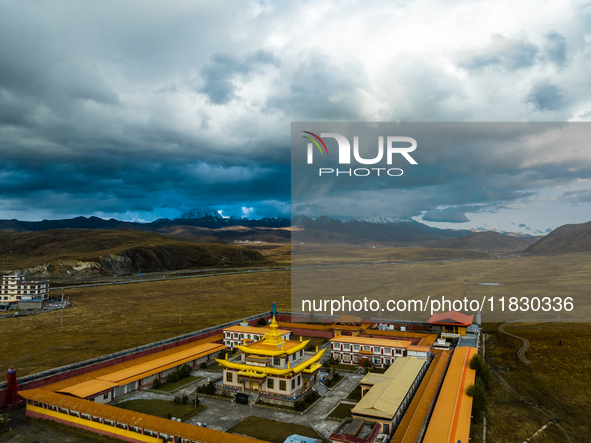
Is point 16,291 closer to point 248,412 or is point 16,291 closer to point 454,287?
point 248,412

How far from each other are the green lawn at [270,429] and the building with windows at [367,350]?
17984mm

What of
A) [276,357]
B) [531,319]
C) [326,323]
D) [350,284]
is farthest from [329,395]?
[350,284]

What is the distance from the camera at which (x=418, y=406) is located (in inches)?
1224

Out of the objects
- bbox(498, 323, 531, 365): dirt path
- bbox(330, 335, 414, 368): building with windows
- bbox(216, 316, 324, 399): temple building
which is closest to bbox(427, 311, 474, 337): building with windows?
bbox(498, 323, 531, 365): dirt path

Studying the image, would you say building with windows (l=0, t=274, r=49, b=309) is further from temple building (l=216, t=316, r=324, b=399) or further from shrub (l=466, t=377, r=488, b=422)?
shrub (l=466, t=377, r=488, b=422)

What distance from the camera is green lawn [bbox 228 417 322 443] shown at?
3050cm

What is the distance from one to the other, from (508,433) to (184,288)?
10099cm

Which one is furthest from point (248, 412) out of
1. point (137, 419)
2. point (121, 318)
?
point (121, 318)

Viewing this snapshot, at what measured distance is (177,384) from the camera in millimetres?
41750

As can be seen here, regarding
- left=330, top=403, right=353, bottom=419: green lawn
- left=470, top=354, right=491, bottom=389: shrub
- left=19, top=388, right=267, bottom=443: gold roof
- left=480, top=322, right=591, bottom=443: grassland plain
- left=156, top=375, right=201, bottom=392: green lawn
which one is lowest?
left=330, top=403, right=353, bottom=419: green lawn

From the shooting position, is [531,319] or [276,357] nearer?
[276,357]

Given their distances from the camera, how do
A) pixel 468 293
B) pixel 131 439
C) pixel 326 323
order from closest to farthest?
pixel 131 439 → pixel 326 323 → pixel 468 293

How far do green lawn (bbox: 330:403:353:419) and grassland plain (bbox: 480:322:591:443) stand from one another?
416 inches

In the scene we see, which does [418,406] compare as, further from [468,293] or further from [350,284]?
[350,284]
